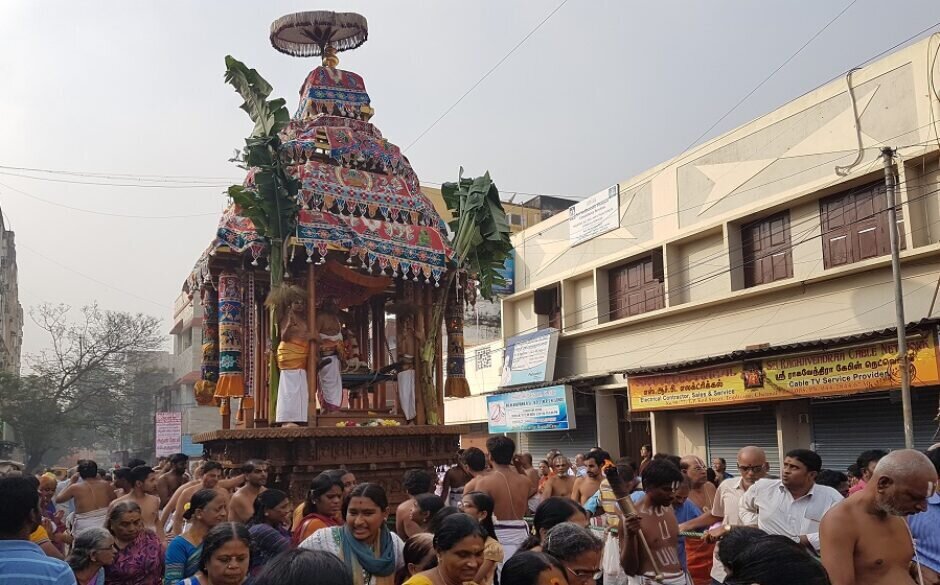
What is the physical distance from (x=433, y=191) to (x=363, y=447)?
2419 cm

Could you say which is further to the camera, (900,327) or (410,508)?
(900,327)

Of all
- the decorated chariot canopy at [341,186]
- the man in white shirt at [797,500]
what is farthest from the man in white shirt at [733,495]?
the decorated chariot canopy at [341,186]

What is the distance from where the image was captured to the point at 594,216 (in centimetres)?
2327

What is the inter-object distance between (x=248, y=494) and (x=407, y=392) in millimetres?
5443

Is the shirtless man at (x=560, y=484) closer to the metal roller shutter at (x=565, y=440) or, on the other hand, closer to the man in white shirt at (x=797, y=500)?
the man in white shirt at (x=797, y=500)

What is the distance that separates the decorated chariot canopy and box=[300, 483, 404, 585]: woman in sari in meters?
6.37

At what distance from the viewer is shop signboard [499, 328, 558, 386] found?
24.0 metres

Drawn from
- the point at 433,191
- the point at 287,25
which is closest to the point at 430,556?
the point at 287,25

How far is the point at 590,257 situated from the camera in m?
23.3

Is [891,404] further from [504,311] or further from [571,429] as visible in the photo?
[504,311]

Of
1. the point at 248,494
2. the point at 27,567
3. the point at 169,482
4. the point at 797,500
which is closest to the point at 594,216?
Answer: the point at 169,482

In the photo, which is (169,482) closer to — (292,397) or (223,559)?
(292,397)

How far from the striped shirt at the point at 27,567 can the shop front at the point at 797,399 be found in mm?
13716

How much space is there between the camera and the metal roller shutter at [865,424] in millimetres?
14945
